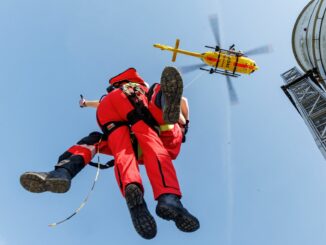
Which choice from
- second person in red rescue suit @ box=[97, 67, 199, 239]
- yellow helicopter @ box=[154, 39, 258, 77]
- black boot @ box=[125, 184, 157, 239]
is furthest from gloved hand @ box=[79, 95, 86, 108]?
yellow helicopter @ box=[154, 39, 258, 77]

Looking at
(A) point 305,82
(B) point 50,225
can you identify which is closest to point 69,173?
(B) point 50,225

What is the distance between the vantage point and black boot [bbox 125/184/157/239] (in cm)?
359

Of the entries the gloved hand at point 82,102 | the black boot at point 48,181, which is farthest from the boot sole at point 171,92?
the gloved hand at point 82,102

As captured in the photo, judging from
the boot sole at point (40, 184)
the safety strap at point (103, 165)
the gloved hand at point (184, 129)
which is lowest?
the boot sole at point (40, 184)

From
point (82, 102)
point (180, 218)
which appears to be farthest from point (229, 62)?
point (180, 218)

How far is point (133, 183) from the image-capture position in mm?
3959

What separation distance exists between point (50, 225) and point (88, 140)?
158 centimetres

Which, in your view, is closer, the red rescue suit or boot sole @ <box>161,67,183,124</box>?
the red rescue suit

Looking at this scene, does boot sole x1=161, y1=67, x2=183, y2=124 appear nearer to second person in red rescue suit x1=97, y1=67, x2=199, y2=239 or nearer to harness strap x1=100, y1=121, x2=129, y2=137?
second person in red rescue suit x1=97, y1=67, x2=199, y2=239

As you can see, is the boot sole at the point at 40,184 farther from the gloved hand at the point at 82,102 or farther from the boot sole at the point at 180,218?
the gloved hand at the point at 82,102

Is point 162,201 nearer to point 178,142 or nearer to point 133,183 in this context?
point 133,183

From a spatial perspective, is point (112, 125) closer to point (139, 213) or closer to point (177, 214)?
point (139, 213)

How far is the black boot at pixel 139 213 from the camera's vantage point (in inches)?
141

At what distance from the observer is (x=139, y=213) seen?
3721 millimetres
